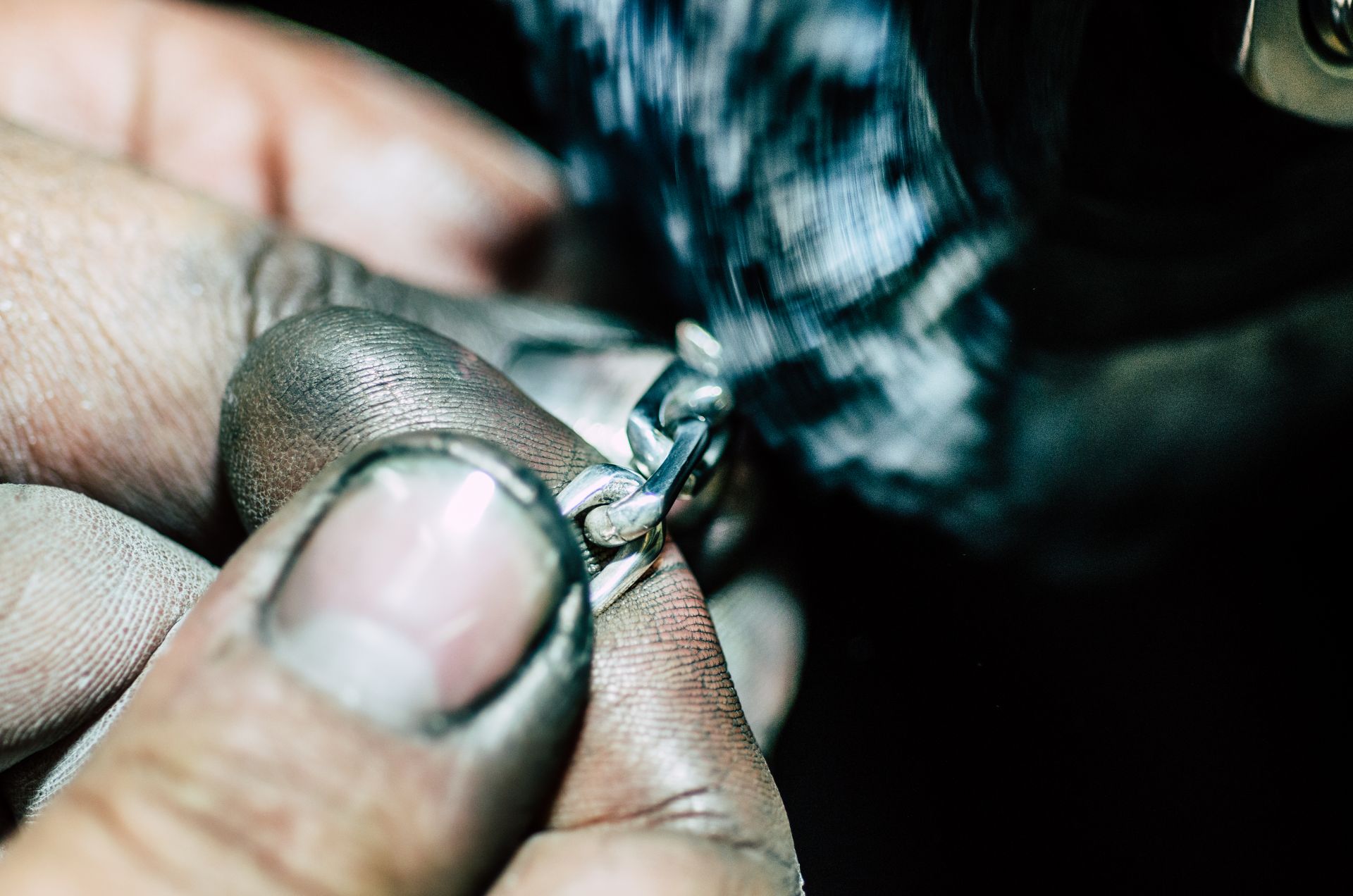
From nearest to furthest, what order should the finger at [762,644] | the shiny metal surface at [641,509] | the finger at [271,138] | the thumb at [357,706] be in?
the thumb at [357,706] < the shiny metal surface at [641,509] < the finger at [762,644] < the finger at [271,138]

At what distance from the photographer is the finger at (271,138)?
0.83 meters

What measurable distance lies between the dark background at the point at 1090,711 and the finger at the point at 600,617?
28cm

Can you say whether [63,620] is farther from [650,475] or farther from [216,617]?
[650,475]

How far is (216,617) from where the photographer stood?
0.33 m

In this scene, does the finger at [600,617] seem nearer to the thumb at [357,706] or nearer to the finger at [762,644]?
the thumb at [357,706]

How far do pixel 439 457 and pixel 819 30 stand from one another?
1.19 ft

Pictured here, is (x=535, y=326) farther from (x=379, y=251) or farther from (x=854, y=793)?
(x=854, y=793)

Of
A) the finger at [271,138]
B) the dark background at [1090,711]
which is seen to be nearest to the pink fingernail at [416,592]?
the dark background at [1090,711]

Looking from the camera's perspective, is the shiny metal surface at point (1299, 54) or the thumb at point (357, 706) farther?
the shiny metal surface at point (1299, 54)

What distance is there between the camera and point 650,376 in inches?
23.3

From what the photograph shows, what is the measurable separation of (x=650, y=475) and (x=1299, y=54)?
0.40 meters

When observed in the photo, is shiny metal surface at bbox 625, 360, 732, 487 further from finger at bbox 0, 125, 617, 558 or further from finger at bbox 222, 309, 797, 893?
finger at bbox 0, 125, 617, 558

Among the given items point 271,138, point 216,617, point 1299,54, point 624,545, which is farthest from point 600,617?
point 271,138

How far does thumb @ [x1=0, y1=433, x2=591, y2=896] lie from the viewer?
0.99 ft
